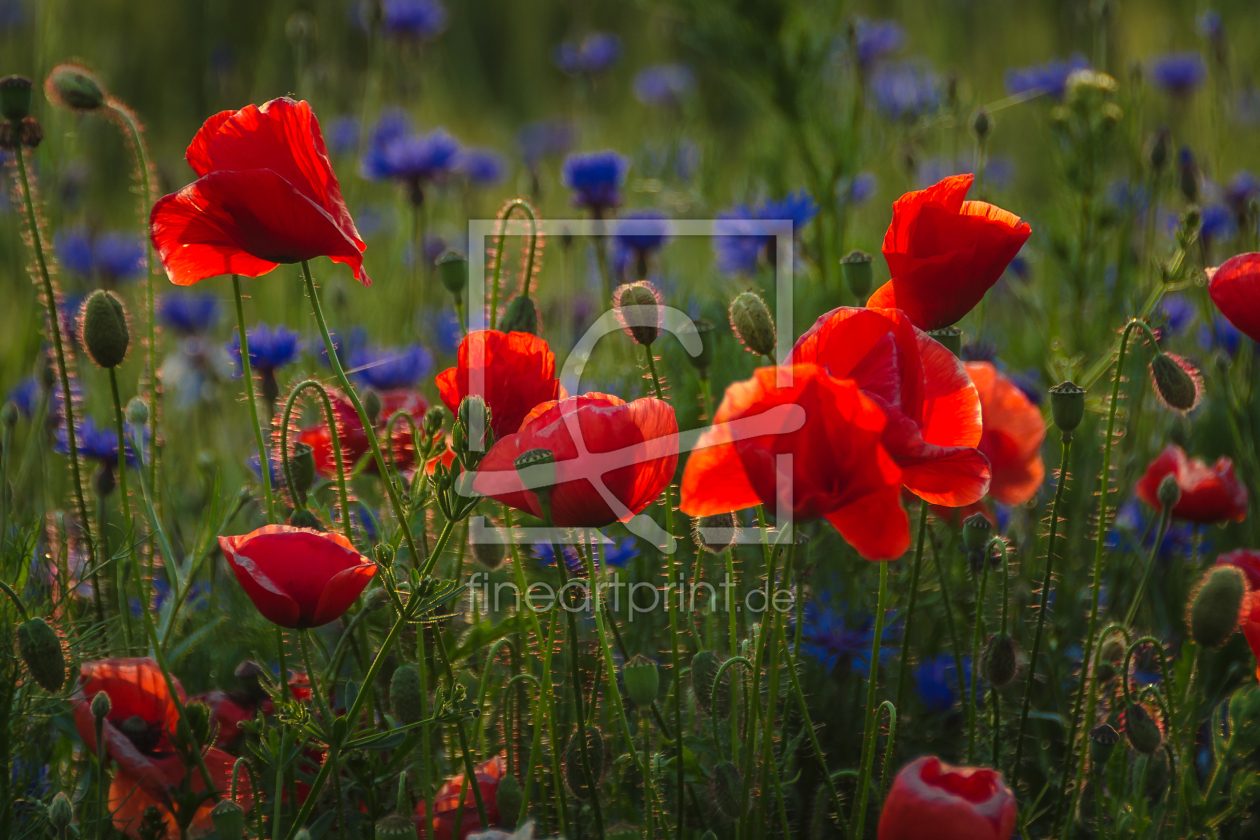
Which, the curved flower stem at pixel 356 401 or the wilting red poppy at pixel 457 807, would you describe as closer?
the curved flower stem at pixel 356 401

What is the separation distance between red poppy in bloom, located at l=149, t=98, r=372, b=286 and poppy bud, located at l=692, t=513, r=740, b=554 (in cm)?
34

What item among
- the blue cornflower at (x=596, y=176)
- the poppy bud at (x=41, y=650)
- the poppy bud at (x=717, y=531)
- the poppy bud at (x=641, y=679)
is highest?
the blue cornflower at (x=596, y=176)

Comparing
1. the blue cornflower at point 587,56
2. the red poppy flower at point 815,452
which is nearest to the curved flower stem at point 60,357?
the red poppy flower at point 815,452

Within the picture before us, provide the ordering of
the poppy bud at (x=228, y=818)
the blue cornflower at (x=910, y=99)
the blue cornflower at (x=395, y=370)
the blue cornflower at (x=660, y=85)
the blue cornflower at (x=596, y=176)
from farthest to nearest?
the blue cornflower at (x=660, y=85), the blue cornflower at (x=910, y=99), the blue cornflower at (x=596, y=176), the blue cornflower at (x=395, y=370), the poppy bud at (x=228, y=818)

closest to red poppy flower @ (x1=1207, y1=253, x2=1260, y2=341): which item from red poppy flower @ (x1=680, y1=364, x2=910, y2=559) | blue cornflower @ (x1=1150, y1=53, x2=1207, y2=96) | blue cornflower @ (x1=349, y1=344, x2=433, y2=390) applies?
red poppy flower @ (x1=680, y1=364, x2=910, y2=559)

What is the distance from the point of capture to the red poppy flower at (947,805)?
63cm

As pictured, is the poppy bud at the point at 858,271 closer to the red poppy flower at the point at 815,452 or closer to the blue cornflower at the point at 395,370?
the red poppy flower at the point at 815,452

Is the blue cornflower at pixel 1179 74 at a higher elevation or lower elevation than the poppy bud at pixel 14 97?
higher

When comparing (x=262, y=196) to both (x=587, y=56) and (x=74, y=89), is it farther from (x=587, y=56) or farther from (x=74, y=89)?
(x=587, y=56)

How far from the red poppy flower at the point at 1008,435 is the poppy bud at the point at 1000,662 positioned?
230 millimetres

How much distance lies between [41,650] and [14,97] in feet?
1.84

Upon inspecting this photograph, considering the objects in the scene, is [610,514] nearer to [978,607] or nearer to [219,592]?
[978,607]

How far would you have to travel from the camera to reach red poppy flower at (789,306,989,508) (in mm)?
694

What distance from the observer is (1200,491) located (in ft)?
3.89
